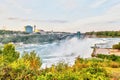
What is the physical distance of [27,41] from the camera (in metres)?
50.4

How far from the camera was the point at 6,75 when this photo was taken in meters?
6.51

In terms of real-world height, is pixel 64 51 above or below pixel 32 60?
below

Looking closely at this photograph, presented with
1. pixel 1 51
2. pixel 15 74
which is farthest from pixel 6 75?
pixel 1 51

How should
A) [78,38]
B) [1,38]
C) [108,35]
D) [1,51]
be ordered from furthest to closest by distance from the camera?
[108,35] < [78,38] < [1,38] < [1,51]

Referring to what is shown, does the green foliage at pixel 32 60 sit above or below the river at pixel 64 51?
above

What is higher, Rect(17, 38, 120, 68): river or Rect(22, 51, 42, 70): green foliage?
Rect(22, 51, 42, 70): green foliage

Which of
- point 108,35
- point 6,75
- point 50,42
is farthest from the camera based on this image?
→ point 108,35

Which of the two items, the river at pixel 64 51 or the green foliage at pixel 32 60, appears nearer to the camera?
the green foliage at pixel 32 60

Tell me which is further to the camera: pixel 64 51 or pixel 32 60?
pixel 64 51

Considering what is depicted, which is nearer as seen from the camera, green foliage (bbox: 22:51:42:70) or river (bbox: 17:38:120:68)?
green foliage (bbox: 22:51:42:70)

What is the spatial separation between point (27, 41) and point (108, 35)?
25.6 meters

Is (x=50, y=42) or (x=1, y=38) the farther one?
(x=50, y=42)

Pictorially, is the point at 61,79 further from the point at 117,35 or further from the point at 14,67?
the point at 117,35

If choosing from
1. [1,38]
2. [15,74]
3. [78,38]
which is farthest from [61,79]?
[78,38]
